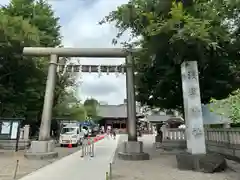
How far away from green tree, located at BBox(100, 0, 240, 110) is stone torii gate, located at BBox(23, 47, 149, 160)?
1280mm

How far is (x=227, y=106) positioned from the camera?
41.1 feet

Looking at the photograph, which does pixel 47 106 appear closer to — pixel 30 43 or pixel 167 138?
pixel 30 43

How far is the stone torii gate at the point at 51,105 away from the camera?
11.5 meters

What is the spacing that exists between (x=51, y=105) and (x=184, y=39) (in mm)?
8503

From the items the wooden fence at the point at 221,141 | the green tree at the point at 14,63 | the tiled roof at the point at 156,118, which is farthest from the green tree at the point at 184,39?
the tiled roof at the point at 156,118

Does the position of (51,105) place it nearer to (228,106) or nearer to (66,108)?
(228,106)

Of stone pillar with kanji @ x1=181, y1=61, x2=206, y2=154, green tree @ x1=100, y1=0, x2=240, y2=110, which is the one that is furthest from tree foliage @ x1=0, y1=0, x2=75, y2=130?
stone pillar with kanji @ x1=181, y1=61, x2=206, y2=154

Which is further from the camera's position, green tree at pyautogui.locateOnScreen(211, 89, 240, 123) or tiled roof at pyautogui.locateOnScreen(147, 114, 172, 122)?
tiled roof at pyautogui.locateOnScreen(147, 114, 172, 122)

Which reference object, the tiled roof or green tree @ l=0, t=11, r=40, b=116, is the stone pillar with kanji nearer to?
green tree @ l=0, t=11, r=40, b=116

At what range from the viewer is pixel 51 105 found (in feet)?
41.8

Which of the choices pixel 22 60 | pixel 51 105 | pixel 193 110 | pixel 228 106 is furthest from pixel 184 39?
pixel 22 60

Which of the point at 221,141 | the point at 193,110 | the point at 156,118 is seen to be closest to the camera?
the point at 193,110

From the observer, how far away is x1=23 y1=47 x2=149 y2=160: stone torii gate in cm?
1154

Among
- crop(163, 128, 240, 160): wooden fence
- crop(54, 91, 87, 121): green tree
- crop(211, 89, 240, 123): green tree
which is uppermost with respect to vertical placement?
crop(54, 91, 87, 121): green tree
